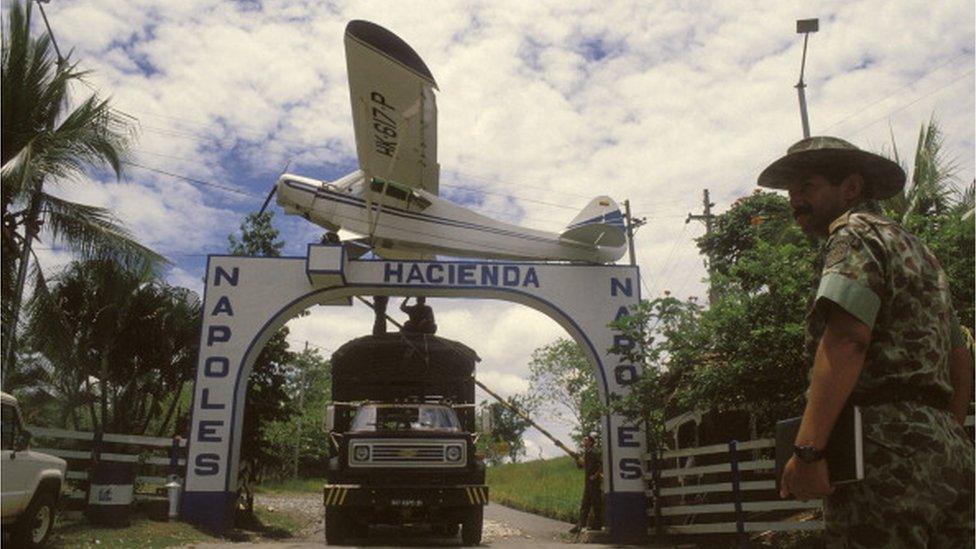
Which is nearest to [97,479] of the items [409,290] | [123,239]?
[123,239]

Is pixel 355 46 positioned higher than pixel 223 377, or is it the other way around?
pixel 355 46

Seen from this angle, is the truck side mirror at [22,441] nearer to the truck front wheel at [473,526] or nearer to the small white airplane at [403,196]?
the truck front wheel at [473,526]

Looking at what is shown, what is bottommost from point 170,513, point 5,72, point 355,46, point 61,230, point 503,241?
point 170,513

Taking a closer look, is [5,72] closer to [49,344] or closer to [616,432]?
[49,344]

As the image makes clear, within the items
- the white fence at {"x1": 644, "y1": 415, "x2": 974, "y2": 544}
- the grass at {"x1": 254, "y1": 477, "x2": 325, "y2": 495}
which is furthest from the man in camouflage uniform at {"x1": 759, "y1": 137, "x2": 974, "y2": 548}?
the grass at {"x1": 254, "y1": 477, "x2": 325, "y2": 495}

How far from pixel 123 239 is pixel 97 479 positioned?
11.3ft

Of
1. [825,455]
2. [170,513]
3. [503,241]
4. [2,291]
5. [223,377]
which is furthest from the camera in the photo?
[503,241]

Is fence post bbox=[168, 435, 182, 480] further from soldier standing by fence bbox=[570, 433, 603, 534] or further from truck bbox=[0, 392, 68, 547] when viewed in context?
soldier standing by fence bbox=[570, 433, 603, 534]

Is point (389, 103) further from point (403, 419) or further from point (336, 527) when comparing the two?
point (336, 527)

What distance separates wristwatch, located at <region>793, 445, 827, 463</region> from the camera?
86.2 inches

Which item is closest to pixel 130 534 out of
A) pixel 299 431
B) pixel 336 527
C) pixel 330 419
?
pixel 336 527

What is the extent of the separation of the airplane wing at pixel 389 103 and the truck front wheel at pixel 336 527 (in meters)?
5.85

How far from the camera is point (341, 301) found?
14.1m

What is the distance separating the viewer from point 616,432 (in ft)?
40.1
